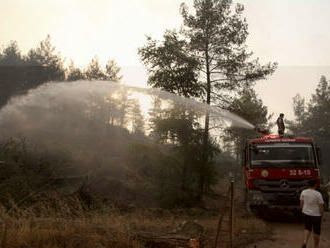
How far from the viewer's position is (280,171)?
1250cm

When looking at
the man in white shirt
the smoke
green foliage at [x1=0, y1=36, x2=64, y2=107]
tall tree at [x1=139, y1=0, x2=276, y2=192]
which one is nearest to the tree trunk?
tall tree at [x1=139, y1=0, x2=276, y2=192]

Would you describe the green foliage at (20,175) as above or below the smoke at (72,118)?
below

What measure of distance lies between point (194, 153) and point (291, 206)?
6955 mm

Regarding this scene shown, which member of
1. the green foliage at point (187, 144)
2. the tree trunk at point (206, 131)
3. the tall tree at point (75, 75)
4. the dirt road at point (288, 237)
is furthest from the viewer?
the tall tree at point (75, 75)

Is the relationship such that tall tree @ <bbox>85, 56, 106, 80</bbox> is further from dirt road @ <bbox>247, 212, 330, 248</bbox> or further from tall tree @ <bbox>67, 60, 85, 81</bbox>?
dirt road @ <bbox>247, 212, 330, 248</bbox>

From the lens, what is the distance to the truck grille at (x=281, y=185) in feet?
40.4

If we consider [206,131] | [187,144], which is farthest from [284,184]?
[206,131]

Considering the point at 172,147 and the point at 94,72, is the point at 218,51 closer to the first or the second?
the point at 172,147

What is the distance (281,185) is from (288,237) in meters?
2.62

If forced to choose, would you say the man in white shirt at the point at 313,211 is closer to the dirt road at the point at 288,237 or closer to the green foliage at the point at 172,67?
the dirt road at the point at 288,237

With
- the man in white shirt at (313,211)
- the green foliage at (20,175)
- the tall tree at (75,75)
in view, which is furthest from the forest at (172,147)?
the tall tree at (75,75)

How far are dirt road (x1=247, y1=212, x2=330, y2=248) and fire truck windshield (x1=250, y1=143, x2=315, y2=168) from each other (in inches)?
89.9

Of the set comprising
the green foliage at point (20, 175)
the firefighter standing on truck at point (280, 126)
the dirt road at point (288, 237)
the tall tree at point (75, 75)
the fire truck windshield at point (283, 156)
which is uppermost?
the tall tree at point (75, 75)

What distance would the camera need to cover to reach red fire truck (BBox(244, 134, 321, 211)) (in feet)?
40.4
